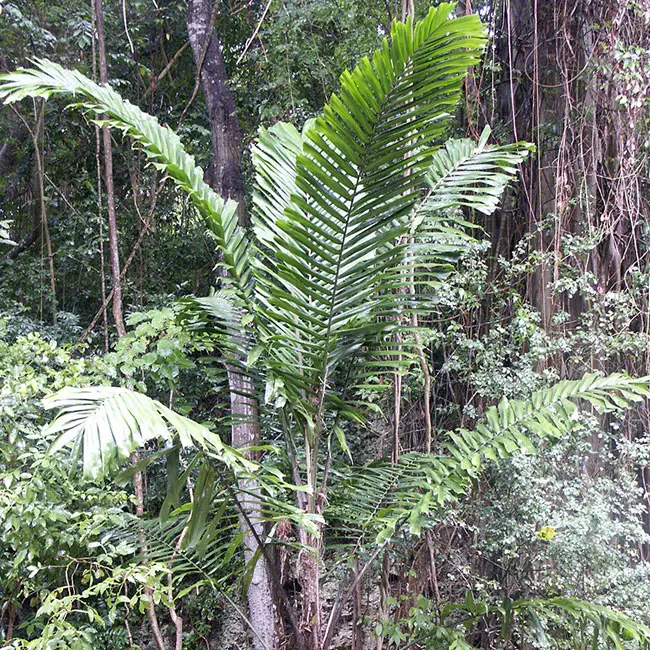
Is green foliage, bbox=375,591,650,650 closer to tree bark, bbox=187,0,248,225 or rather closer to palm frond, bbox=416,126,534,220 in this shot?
palm frond, bbox=416,126,534,220

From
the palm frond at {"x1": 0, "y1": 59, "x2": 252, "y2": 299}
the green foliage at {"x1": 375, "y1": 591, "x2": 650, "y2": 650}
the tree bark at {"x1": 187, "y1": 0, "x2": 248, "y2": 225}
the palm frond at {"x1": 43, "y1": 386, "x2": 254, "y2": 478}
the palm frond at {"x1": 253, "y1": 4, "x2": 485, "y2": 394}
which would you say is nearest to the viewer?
the palm frond at {"x1": 43, "y1": 386, "x2": 254, "y2": 478}

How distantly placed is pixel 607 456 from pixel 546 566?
1.72 ft

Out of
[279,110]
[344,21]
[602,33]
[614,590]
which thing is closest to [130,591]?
[614,590]

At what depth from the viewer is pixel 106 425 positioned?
3.84 ft

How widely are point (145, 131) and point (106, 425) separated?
957 mm

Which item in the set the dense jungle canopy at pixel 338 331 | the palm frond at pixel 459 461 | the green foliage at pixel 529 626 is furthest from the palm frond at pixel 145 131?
the green foliage at pixel 529 626

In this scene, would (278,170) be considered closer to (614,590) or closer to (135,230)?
(614,590)

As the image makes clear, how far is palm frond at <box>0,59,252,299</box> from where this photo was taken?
167 cm

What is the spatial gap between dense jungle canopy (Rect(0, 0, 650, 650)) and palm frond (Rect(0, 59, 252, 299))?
0.01m

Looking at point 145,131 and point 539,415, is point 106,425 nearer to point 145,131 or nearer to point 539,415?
point 145,131

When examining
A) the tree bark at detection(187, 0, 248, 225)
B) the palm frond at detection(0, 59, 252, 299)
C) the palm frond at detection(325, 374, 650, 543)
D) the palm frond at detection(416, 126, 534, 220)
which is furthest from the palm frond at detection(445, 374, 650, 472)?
the tree bark at detection(187, 0, 248, 225)

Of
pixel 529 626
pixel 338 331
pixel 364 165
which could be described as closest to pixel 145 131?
pixel 364 165

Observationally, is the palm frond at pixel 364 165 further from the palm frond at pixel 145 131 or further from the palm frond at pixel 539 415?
the palm frond at pixel 539 415

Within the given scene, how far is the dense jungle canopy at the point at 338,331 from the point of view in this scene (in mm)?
1680
